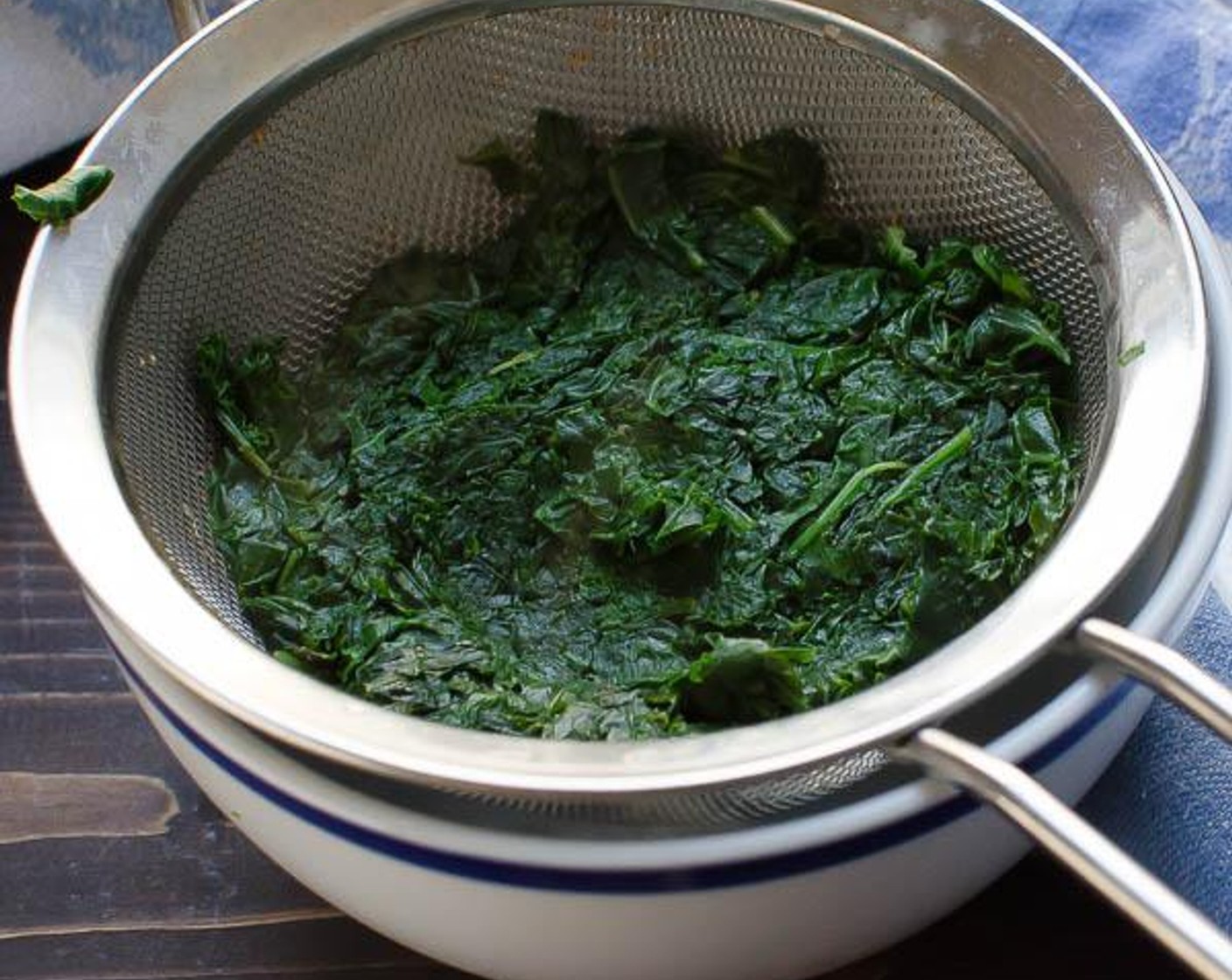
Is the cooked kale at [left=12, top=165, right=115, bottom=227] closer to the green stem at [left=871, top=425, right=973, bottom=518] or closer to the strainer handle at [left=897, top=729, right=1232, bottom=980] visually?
the green stem at [left=871, top=425, right=973, bottom=518]

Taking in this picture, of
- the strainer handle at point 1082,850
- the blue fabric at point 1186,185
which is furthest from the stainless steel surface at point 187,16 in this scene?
the strainer handle at point 1082,850

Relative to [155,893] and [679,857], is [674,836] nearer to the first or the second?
[679,857]

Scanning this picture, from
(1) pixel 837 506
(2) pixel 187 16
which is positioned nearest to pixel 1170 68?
(1) pixel 837 506

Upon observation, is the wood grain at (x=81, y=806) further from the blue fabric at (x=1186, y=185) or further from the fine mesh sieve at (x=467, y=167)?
the blue fabric at (x=1186, y=185)

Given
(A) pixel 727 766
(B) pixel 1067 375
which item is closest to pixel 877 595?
(B) pixel 1067 375

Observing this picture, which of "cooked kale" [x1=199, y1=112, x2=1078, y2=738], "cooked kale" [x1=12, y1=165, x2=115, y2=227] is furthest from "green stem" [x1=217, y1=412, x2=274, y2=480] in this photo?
"cooked kale" [x1=12, y1=165, x2=115, y2=227]

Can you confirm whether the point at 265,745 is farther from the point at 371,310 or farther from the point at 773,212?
the point at 773,212
